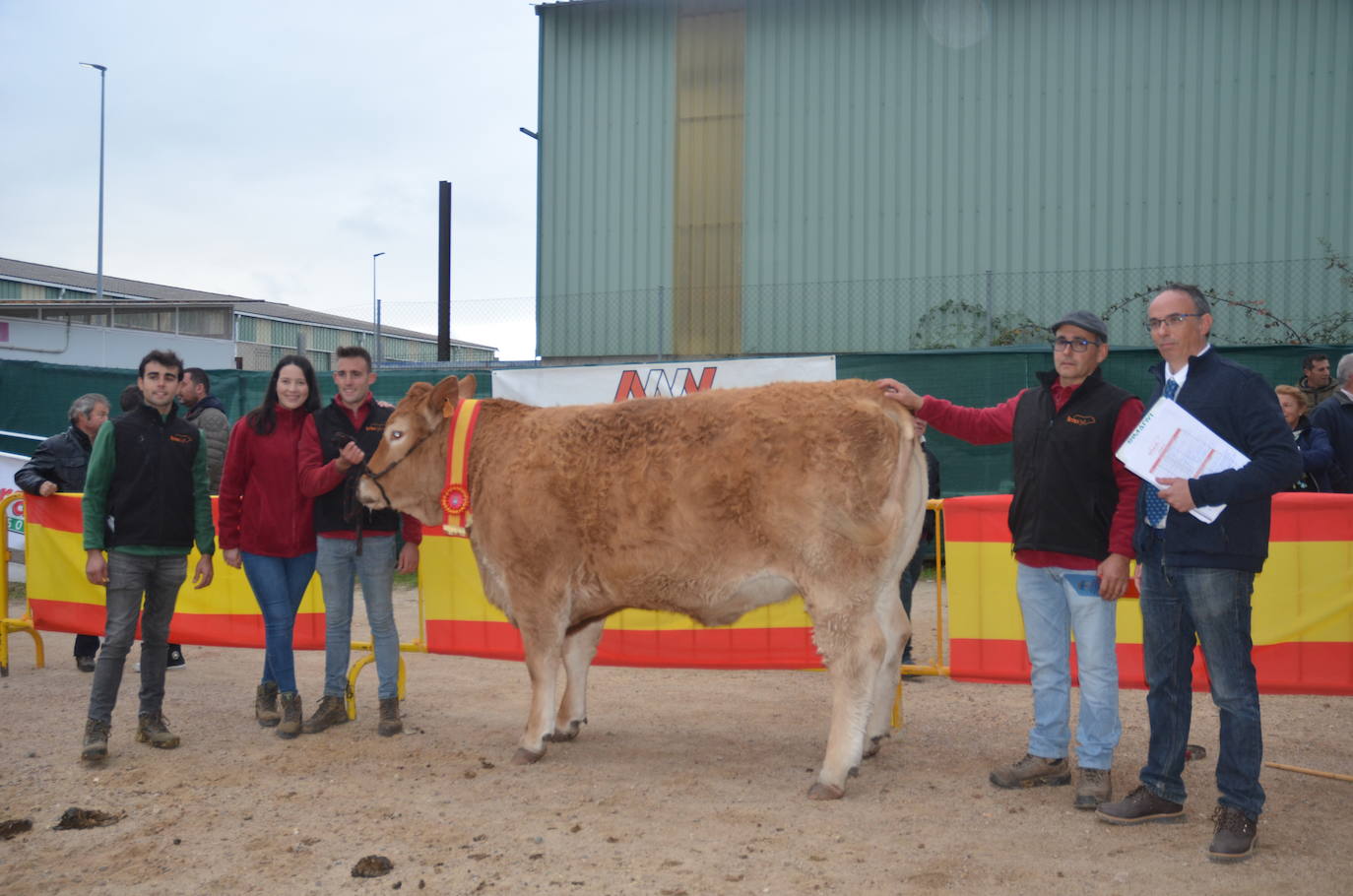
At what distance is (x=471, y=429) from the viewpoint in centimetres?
573

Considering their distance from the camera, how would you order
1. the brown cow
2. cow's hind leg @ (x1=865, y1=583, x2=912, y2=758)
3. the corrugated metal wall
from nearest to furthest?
1. the brown cow
2. cow's hind leg @ (x1=865, y1=583, x2=912, y2=758)
3. the corrugated metal wall

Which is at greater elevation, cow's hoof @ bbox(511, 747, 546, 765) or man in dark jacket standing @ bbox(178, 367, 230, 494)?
man in dark jacket standing @ bbox(178, 367, 230, 494)

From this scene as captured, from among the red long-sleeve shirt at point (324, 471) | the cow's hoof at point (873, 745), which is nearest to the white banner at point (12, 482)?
the red long-sleeve shirt at point (324, 471)

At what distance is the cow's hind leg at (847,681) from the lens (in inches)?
187

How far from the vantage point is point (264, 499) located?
19.2ft

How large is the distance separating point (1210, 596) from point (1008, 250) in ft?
36.1

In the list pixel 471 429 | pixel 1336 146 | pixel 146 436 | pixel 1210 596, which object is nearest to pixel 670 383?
pixel 471 429

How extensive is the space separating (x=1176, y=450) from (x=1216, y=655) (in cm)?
82

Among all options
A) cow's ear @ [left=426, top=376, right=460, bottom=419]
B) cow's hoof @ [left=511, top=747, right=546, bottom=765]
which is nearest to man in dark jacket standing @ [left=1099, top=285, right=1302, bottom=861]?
cow's hoof @ [left=511, top=747, right=546, bottom=765]

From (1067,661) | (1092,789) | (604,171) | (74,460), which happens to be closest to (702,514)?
(1067,661)

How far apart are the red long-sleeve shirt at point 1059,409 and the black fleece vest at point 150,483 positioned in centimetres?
394

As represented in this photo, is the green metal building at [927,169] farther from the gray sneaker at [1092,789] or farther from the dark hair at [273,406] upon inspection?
the gray sneaker at [1092,789]

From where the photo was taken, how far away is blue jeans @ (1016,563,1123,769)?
4621 mm

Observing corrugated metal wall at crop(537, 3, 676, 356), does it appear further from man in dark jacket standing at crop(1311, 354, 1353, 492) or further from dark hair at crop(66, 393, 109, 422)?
man in dark jacket standing at crop(1311, 354, 1353, 492)
